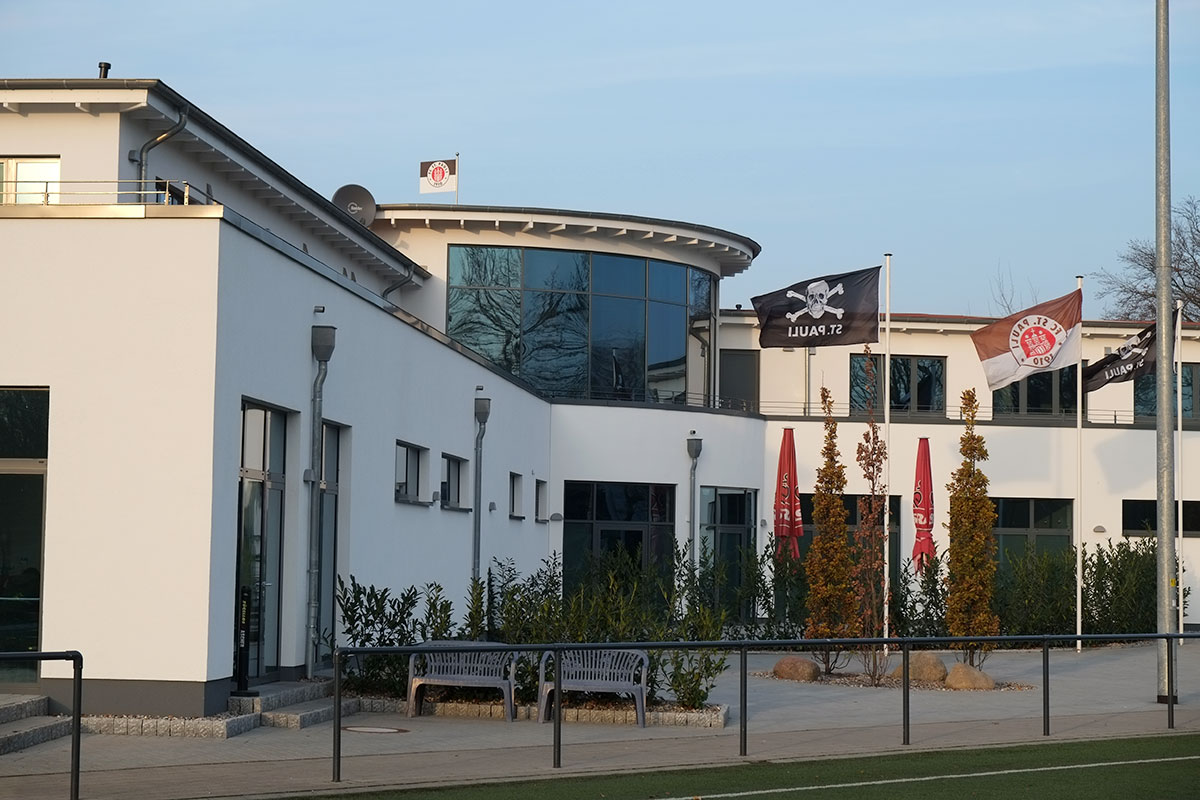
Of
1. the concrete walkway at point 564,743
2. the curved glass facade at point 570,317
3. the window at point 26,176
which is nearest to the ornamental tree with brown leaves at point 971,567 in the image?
the concrete walkway at point 564,743

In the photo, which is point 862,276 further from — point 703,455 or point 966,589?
point 703,455

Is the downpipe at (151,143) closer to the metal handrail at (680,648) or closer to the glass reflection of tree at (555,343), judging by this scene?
the metal handrail at (680,648)

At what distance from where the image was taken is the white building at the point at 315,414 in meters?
13.4

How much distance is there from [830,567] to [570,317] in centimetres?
1067

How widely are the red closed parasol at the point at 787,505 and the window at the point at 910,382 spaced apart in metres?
5.44

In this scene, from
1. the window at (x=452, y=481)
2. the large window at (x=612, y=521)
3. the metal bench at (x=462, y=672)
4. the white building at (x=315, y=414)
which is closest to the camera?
the white building at (x=315, y=414)

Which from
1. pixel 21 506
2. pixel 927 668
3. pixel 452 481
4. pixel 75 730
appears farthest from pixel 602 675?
pixel 452 481

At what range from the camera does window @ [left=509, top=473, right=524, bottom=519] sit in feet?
90.7

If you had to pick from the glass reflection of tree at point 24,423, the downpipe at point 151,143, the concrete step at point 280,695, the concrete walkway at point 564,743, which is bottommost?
the concrete walkway at point 564,743

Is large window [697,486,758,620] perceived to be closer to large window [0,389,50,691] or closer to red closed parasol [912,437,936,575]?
red closed parasol [912,437,936,575]

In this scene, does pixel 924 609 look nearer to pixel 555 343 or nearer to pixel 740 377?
pixel 555 343

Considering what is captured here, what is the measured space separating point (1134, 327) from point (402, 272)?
699 inches

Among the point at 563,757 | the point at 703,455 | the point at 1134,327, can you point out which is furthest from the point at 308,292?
the point at 1134,327

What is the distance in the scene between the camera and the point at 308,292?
16.0 metres
